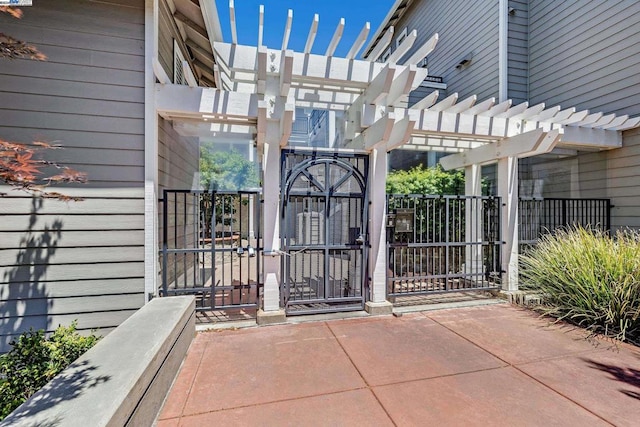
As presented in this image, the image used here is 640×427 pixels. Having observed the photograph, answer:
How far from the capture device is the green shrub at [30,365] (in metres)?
2.37

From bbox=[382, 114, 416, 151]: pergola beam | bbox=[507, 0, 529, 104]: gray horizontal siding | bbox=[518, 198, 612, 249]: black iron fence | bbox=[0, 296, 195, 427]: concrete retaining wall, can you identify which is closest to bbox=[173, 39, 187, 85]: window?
bbox=[382, 114, 416, 151]: pergola beam

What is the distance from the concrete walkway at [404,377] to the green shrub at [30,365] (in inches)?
41.2

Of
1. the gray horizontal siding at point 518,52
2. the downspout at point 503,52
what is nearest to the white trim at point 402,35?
the gray horizontal siding at point 518,52

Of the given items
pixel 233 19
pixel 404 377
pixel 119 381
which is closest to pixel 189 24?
pixel 233 19

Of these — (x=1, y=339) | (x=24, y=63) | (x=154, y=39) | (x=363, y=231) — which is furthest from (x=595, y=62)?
(x=1, y=339)

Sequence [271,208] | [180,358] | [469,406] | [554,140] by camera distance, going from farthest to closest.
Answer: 1. [554,140]
2. [271,208]
3. [180,358]
4. [469,406]

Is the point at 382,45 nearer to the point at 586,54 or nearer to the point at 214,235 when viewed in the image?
the point at 214,235

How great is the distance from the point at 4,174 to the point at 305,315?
126 inches

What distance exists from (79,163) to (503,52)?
321 inches

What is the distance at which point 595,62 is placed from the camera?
565cm

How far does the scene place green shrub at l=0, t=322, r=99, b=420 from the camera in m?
2.37

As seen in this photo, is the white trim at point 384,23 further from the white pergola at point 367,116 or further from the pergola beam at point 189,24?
the white pergola at point 367,116

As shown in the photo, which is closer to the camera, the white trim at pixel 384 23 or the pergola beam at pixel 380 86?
the pergola beam at pixel 380 86

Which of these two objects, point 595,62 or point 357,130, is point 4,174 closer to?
point 357,130
